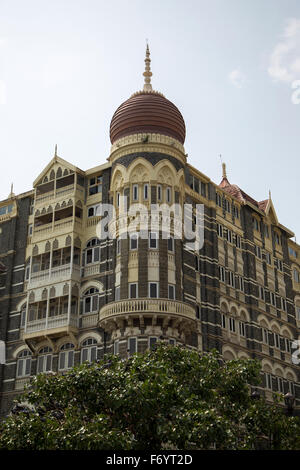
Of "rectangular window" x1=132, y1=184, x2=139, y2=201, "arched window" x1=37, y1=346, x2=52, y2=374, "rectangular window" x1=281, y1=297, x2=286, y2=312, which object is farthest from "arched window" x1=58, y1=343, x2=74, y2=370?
"rectangular window" x1=281, y1=297, x2=286, y2=312

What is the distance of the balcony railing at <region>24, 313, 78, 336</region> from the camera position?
1730 inches

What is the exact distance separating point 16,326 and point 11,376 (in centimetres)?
359

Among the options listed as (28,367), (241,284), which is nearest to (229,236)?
(241,284)

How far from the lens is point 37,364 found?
45219 mm

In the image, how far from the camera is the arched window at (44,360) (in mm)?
44781

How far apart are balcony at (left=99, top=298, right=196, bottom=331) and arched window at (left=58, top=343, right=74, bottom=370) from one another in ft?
12.6

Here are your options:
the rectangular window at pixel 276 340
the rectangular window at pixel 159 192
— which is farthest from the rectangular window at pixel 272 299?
the rectangular window at pixel 159 192

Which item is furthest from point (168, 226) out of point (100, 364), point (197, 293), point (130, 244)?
→ point (100, 364)

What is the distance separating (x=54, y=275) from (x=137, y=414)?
22.4 meters

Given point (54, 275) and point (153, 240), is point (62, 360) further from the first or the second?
point (153, 240)

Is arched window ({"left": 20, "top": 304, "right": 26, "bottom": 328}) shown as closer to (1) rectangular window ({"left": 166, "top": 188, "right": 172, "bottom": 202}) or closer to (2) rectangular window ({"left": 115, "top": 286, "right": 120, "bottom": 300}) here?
(2) rectangular window ({"left": 115, "top": 286, "right": 120, "bottom": 300})

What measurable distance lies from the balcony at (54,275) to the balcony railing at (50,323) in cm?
260

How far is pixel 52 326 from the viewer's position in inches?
1748

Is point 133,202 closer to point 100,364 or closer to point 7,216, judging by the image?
point 7,216
